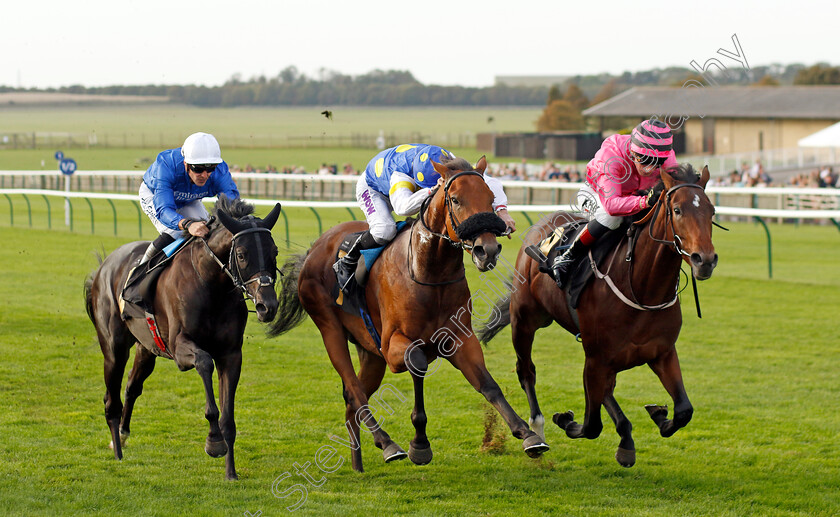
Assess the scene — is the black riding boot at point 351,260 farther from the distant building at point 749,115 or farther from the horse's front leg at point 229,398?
the distant building at point 749,115

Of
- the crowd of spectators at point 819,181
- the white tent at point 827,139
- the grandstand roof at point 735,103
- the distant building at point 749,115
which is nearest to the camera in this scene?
the crowd of spectators at point 819,181

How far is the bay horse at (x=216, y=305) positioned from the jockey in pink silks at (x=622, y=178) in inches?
60.6

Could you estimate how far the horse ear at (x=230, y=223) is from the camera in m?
4.69

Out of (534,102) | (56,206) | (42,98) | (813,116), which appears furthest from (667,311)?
(534,102)

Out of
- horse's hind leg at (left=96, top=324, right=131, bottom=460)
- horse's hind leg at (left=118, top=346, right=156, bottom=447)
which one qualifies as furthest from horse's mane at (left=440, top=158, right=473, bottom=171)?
horse's hind leg at (left=96, top=324, right=131, bottom=460)

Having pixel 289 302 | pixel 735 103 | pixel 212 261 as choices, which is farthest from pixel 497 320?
pixel 735 103

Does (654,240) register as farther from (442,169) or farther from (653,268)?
(442,169)

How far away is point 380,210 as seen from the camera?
198 inches

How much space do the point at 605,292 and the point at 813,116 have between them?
36894mm

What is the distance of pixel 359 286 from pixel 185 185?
1130mm

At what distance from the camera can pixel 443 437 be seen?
5781 millimetres

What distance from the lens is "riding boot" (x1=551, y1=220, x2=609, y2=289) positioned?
196 inches

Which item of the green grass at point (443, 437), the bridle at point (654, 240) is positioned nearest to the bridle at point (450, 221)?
the bridle at point (654, 240)

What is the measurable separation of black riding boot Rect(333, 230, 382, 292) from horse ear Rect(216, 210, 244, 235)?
60 centimetres
